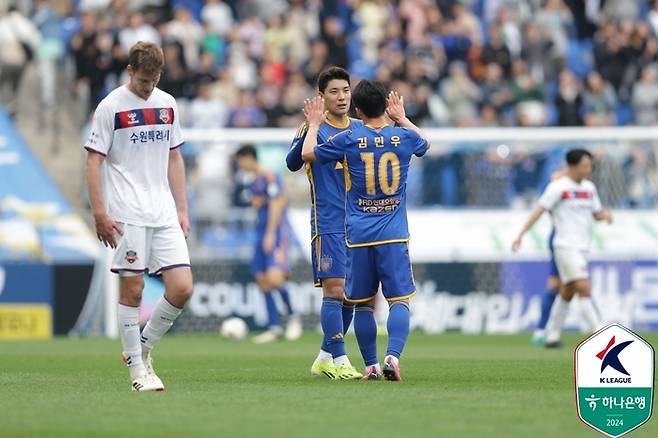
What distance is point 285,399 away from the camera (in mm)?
9711

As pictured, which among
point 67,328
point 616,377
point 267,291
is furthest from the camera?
point 67,328

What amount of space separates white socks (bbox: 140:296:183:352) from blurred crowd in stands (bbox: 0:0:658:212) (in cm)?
1213

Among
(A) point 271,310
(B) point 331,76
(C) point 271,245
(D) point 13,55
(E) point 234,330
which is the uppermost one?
(D) point 13,55

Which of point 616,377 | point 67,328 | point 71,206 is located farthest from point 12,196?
point 616,377

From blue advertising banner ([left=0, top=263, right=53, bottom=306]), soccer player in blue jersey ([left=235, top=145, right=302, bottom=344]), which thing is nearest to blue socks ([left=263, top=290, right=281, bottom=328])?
soccer player in blue jersey ([left=235, top=145, right=302, bottom=344])

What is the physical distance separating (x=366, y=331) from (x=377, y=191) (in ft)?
3.79

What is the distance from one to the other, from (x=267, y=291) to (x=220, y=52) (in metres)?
7.91

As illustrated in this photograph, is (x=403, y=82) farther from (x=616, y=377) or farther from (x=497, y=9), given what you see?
(x=616, y=377)

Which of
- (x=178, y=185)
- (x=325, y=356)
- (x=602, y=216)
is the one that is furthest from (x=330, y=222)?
(x=602, y=216)

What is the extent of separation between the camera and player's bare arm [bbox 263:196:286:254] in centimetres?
1966

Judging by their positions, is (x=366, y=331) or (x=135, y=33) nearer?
(x=366, y=331)

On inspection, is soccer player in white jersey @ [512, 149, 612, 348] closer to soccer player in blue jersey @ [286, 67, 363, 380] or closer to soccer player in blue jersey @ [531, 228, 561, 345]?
soccer player in blue jersey @ [531, 228, 561, 345]

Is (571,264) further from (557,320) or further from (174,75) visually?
(174,75)

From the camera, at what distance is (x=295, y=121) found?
2441cm
